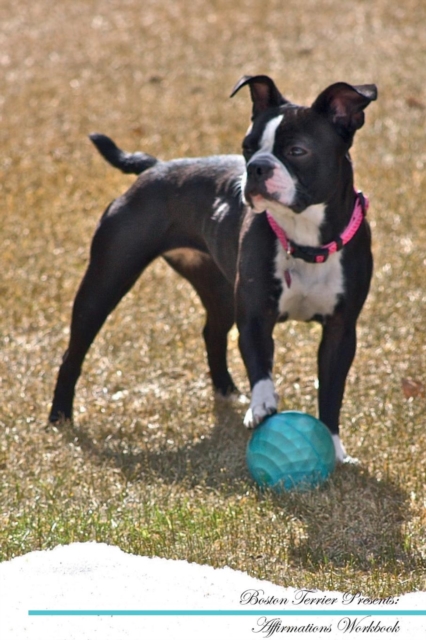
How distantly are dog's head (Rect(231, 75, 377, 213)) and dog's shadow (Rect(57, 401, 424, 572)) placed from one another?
46.5 inches

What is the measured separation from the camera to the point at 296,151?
471cm

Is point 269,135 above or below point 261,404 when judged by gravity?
above

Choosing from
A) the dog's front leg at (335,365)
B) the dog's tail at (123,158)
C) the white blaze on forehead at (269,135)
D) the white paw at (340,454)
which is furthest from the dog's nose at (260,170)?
the dog's tail at (123,158)

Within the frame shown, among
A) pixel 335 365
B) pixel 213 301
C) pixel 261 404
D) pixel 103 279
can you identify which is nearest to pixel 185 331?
pixel 213 301

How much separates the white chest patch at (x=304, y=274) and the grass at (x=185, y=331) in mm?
759

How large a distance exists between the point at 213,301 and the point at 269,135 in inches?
61.0

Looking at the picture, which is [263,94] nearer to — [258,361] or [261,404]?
[258,361]

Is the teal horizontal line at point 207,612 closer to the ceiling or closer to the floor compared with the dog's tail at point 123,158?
closer to the floor

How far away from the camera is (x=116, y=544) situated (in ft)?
14.0

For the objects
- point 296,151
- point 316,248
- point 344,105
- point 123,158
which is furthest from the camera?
point 123,158

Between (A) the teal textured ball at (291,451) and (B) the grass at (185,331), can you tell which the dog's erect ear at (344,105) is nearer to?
(A) the teal textured ball at (291,451)

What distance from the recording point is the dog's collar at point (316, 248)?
4957mm

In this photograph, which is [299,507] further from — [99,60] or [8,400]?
[99,60]

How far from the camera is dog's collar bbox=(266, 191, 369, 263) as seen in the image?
496cm
